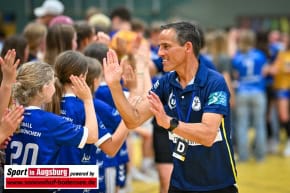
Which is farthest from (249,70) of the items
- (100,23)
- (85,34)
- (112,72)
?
(112,72)

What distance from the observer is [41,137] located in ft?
13.8

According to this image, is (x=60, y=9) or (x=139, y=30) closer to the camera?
(x=60, y=9)

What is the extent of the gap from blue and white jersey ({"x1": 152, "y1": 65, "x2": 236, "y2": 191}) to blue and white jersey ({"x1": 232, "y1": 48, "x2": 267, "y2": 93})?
6909 mm

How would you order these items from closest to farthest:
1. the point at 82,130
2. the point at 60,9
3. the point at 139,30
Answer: the point at 82,130
the point at 60,9
the point at 139,30

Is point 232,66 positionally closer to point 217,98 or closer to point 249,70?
point 249,70

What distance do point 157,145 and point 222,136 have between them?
245 centimetres

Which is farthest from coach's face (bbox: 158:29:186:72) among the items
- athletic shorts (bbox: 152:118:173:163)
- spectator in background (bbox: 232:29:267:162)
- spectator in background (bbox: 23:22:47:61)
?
spectator in background (bbox: 232:29:267:162)

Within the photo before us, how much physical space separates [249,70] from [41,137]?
289 inches

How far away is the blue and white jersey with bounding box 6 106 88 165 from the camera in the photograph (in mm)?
4195

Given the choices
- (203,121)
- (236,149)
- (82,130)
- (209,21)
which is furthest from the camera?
(209,21)

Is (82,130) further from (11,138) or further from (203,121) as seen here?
(203,121)

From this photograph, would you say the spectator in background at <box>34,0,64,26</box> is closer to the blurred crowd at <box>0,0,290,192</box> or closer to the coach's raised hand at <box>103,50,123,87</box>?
the blurred crowd at <box>0,0,290,192</box>

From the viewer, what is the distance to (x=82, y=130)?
169 inches

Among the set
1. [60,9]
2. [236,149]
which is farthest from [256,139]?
[60,9]
